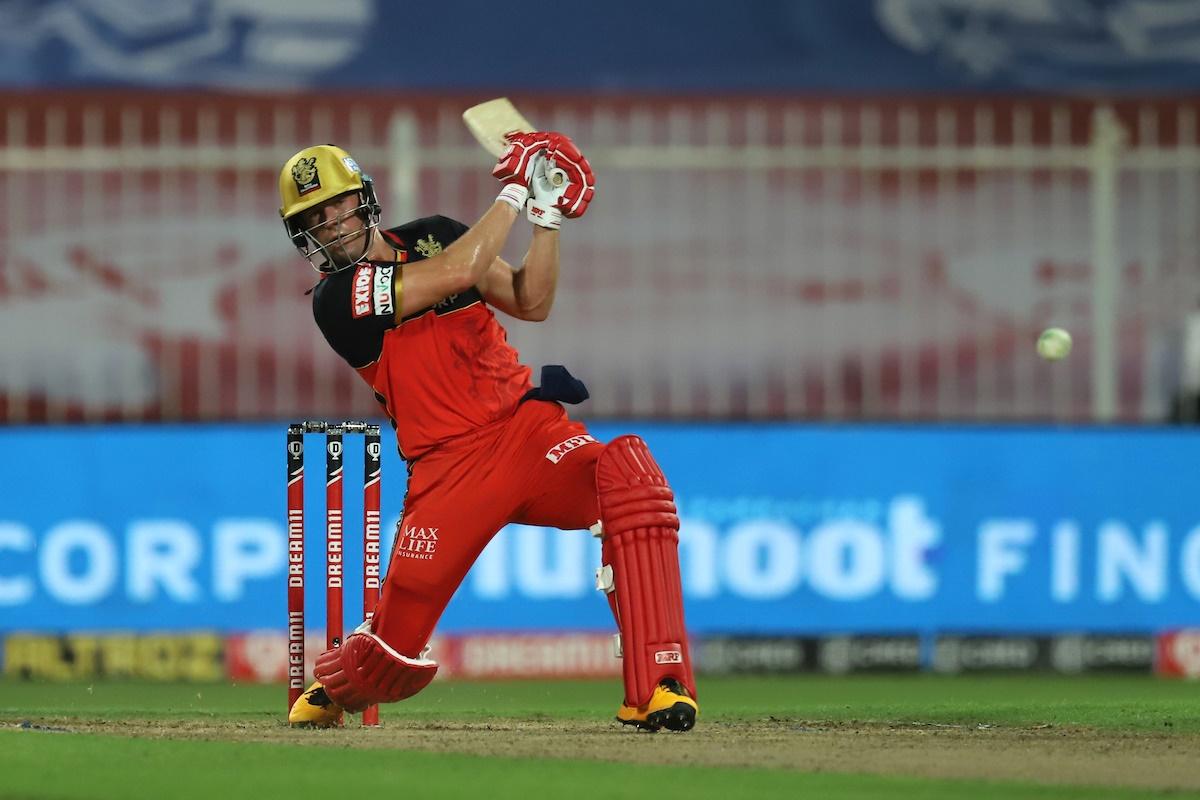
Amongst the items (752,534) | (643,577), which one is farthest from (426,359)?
(752,534)

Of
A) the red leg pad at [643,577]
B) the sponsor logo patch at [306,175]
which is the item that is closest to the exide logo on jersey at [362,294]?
the sponsor logo patch at [306,175]

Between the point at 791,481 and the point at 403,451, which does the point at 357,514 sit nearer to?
the point at 791,481

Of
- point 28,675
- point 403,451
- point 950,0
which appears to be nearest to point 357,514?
point 28,675

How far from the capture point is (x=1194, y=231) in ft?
36.7

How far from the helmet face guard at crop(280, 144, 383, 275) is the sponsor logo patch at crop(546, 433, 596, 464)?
2.55 feet

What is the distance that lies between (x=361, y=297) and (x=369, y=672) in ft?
3.48

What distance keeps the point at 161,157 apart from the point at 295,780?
6.19m

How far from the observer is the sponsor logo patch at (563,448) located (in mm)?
6340

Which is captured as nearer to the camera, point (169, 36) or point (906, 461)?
point (906, 461)

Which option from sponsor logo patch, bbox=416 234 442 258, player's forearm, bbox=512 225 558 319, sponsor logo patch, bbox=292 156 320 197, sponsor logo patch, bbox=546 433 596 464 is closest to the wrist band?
player's forearm, bbox=512 225 558 319

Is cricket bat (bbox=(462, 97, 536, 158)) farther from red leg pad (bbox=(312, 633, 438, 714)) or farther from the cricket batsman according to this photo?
red leg pad (bbox=(312, 633, 438, 714))

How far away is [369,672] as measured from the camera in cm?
641

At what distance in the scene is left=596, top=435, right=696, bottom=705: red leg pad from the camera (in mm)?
6113

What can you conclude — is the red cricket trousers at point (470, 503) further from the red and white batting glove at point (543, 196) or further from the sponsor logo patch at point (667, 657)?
the red and white batting glove at point (543, 196)
